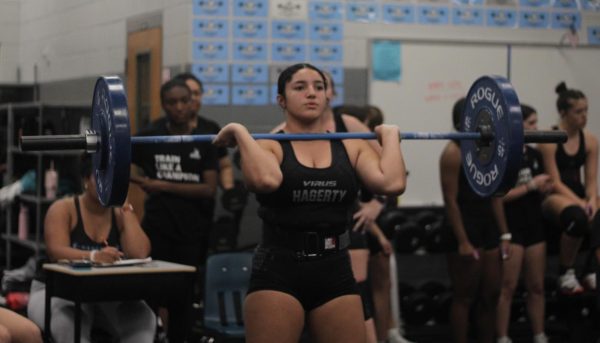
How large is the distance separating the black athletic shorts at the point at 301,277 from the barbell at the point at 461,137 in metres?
0.43

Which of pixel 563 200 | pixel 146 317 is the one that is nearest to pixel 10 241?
pixel 146 317

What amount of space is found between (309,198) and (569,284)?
10.6ft

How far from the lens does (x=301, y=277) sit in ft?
12.8

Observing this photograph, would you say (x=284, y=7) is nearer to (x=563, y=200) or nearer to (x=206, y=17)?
(x=206, y=17)

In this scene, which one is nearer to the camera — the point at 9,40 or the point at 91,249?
the point at 91,249

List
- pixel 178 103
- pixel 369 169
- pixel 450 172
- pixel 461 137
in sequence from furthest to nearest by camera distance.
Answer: pixel 450 172
pixel 178 103
pixel 461 137
pixel 369 169

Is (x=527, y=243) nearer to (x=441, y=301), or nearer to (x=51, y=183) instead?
(x=441, y=301)

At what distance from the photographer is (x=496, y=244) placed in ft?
20.2

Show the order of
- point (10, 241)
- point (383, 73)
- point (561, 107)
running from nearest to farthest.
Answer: point (561, 107)
point (383, 73)
point (10, 241)

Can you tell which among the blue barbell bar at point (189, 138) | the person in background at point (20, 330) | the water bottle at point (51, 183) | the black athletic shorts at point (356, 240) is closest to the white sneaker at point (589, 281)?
the black athletic shorts at point (356, 240)

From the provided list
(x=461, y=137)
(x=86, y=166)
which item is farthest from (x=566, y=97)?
(x=86, y=166)

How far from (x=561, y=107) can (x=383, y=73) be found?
119 centimetres

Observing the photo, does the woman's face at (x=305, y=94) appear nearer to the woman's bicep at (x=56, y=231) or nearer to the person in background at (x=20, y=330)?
the person in background at (x=20, y=330)

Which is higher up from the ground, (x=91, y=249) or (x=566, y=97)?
(x=566, y=97)
